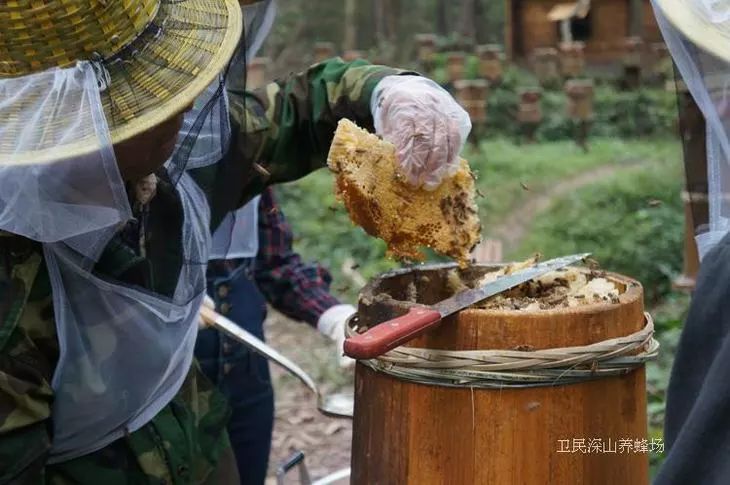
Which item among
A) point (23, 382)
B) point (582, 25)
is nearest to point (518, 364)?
point (23, 382)

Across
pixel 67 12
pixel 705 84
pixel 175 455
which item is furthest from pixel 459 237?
pixel 67 12

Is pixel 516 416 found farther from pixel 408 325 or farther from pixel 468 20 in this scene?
pixel 468 20

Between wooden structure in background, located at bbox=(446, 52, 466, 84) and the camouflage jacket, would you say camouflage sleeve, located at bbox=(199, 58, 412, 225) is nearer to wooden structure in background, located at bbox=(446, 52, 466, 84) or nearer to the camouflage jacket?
the camouflage jacket

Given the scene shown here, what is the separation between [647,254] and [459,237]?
14.6 ft

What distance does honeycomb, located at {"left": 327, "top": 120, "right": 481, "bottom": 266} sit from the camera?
1.83m

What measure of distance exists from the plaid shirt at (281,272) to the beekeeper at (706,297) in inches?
54.3

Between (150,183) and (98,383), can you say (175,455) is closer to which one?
(98,383)

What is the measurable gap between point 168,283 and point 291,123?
519 millimetres

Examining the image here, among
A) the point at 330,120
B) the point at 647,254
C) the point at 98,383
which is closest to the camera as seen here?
the point at 98,383

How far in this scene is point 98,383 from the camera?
169 cm

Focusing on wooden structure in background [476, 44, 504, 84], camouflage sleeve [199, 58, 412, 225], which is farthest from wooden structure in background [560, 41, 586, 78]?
camouflage sleeve [199, 58, 412, 225]

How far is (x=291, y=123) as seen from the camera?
2.12 metres

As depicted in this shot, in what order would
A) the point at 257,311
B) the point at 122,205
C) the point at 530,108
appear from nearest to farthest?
the point at 122,205 < the point at 257,311 < the point at 530,108

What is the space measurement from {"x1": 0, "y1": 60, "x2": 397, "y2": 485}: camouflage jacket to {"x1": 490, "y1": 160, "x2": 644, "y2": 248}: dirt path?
4773 mm
